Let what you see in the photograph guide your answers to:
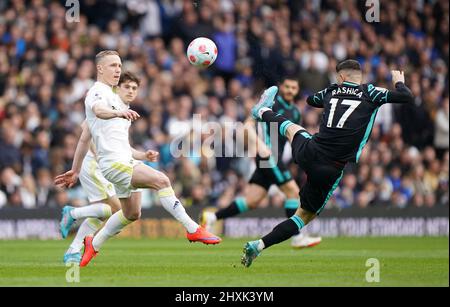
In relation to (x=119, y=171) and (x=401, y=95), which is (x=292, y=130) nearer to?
(x=401, y=95)

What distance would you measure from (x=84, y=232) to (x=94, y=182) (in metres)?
0.85

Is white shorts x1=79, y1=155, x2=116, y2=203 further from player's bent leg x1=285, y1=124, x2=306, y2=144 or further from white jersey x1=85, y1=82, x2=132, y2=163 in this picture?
player's bent leg x1=285, y1=124, x2=306, y2=144

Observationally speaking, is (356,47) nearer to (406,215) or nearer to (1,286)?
(406,215)

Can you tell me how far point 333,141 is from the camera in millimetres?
11273

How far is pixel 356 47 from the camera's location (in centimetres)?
2417

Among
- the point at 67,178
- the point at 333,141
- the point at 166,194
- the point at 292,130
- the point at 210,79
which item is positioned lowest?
the point at 166,194

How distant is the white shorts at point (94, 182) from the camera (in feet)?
42.2

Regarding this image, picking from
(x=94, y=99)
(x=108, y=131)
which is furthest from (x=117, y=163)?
(x=94, y=99)

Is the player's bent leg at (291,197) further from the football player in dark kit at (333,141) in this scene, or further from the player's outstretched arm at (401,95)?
the player's outstretched arm at (401,95)

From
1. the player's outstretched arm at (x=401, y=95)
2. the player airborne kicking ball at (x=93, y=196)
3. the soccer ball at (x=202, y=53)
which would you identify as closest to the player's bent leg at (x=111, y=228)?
the player airborne kicking ball at (x=93, y=196)

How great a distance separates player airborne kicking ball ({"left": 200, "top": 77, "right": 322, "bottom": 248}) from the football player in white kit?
3998 mm

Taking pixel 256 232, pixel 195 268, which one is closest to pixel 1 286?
pixel 195 268

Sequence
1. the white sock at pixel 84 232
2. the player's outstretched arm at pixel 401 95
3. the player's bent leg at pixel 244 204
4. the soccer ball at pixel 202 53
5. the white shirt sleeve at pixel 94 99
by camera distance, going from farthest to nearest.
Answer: the player's bent leg at pixel 244 204 < the soccer ball at pixel 202 53 < the white sock at pixel 84 232 < the white shirt sleeve at pixel 94 99 < the player's outstretched arm at pixel 401 95

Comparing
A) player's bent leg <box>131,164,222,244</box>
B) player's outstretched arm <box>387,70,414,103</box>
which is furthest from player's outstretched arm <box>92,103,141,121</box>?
player's outstretched arm <box>387,70,414,103</box>
